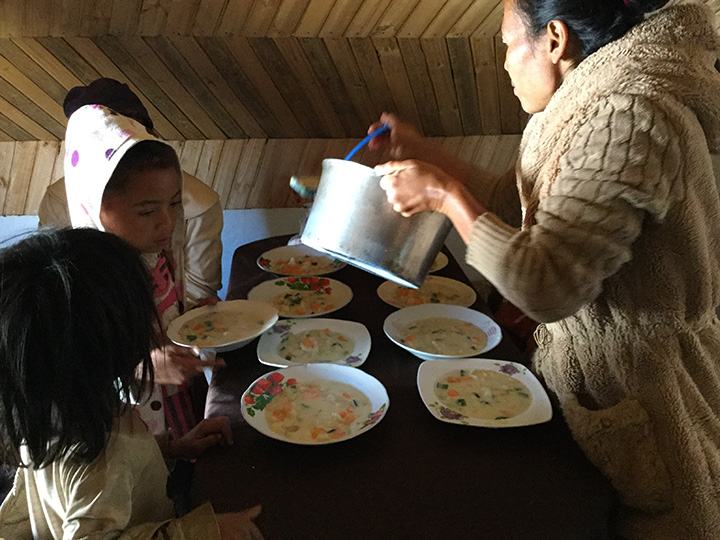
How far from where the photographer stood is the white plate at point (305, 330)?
118 centimetres

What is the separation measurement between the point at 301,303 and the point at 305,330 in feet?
0.56

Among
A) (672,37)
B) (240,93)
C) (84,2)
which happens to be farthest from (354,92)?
(672,37)

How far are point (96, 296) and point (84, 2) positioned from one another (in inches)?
42.8

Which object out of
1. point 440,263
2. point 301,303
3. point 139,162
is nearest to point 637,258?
point 301,303

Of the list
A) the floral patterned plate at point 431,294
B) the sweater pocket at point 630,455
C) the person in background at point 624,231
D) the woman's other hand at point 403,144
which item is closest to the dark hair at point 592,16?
the person in background at point 624,231

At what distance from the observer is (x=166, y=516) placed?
3.06 feet

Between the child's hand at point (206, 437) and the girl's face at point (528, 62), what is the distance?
0.78m

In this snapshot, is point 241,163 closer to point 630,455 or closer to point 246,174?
point 246,174

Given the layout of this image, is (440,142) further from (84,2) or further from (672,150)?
(672,150)

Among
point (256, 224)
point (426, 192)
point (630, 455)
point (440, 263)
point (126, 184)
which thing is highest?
point (426, 192)

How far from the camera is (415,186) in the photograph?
2.96 feet

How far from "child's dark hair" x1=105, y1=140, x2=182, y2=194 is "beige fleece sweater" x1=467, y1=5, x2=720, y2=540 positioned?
84cm

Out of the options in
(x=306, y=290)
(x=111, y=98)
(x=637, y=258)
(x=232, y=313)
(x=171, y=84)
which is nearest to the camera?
(x=637, y=258)

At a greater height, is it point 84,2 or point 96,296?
point 84,2
